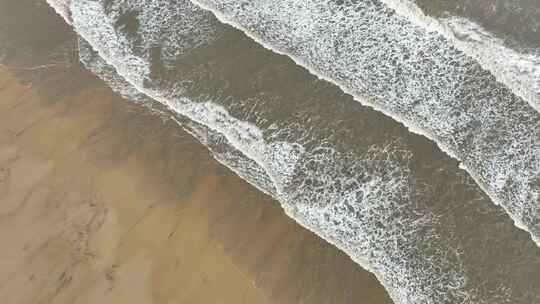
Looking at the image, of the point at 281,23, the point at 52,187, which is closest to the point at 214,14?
the point at 281,23

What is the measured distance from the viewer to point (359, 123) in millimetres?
4246

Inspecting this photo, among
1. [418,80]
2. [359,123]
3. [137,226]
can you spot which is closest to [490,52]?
[418,80]

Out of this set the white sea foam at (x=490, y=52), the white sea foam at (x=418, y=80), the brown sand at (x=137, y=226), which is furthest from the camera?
the white sea foam at (x=490, y=52)

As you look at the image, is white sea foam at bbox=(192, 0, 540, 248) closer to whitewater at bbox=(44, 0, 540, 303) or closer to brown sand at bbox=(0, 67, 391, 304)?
whitewater at bbox=(44, 0, 540, 303)

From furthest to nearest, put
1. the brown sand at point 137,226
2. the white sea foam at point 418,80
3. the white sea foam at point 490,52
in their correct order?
the white sea foam at point 490,52
the white sea foam at point 418,80
the brown sand at point 137,226

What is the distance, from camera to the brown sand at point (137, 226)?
3584mm

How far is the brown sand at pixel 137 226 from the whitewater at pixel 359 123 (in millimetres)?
168

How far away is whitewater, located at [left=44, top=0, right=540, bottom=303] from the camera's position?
365 cm

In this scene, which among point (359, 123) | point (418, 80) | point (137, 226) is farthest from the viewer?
point (418, 80)

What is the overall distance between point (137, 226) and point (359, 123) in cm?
178

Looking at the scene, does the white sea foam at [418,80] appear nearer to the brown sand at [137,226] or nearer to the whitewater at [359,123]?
the whitewater at [359,123]

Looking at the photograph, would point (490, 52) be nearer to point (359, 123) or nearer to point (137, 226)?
point (359, 123)

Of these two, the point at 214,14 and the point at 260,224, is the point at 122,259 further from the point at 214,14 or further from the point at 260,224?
the point at 214,14

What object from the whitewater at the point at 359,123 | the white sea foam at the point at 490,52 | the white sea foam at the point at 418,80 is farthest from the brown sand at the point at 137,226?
the white sea foam at the point at 490,52
